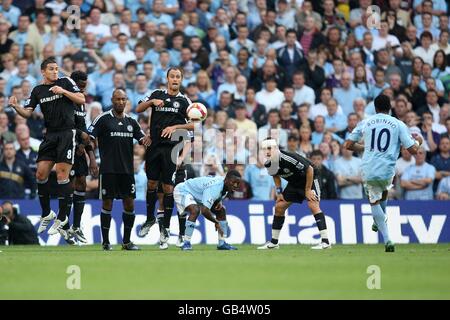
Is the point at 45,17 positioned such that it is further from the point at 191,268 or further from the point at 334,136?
the point at 191,268

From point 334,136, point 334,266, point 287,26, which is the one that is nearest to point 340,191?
point 334,136

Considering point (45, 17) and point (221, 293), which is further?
point (45, 17)

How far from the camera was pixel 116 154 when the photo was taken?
19125 millimetres

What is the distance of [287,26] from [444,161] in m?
5.94

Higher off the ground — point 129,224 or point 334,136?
point 334,136

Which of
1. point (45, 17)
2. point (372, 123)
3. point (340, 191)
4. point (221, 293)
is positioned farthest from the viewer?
point (45, 17)

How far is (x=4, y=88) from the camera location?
84.3 ft

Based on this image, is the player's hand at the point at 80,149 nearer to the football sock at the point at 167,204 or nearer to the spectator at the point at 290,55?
Result: the football sock at the point at 167,204

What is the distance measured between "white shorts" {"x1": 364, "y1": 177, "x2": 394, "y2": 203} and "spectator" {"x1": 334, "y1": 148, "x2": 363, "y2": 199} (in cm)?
698

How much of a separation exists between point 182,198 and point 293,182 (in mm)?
2062

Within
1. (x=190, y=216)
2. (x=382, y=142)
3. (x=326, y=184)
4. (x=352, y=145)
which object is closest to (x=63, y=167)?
(x=190, y=216)

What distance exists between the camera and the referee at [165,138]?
19.3 meters

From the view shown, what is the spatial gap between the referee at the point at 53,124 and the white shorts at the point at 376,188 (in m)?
5.07

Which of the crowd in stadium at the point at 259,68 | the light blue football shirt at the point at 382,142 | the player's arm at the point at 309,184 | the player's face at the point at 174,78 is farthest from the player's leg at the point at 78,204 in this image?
the light blue football shirt at the point at 382,142
